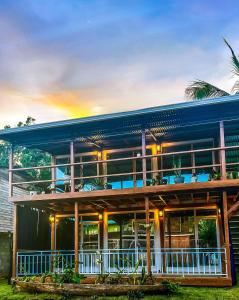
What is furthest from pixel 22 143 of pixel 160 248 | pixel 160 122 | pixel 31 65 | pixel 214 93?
pixel 214 93

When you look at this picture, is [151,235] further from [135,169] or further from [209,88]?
[209,88]

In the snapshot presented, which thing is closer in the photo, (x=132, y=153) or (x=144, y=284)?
(x=144, y=284)

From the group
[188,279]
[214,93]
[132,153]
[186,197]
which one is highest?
[214,93]

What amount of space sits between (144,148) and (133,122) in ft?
4.24

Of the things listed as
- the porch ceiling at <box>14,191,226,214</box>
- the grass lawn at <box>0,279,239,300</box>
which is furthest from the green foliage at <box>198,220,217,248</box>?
the grass lawn at <box>0,279,239,300</box>

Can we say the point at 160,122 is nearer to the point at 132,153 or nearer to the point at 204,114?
the point at 204,114

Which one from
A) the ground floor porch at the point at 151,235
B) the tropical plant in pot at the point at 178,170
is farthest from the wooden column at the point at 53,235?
the tropical plant in pot at the point at 178,170

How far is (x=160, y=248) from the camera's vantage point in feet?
54.3

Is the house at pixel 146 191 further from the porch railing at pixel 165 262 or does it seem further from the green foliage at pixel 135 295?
the green foliage at pixel 135 295

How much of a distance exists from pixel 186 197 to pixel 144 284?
4.49 meters

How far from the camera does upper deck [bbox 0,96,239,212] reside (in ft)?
48.8

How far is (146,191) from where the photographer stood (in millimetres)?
15031

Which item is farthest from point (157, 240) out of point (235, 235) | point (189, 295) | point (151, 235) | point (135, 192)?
point (189, 295)

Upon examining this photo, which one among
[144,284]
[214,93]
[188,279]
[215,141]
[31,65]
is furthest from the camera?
[214,93]
